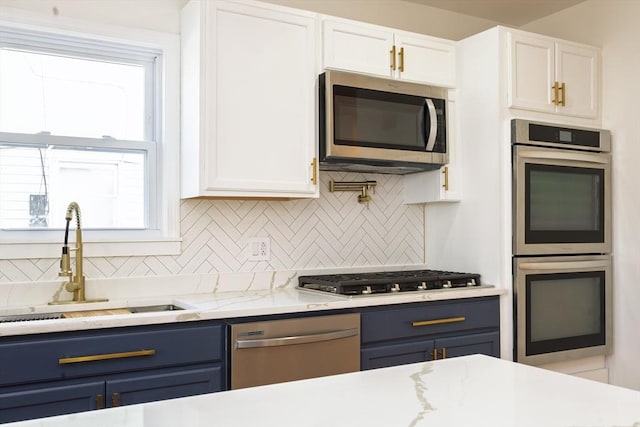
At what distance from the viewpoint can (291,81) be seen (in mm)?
3004

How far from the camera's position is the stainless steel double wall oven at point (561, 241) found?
129 inches

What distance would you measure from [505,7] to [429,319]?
6.89ft

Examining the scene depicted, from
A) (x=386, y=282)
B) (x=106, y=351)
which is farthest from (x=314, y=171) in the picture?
(x=106, y=351)

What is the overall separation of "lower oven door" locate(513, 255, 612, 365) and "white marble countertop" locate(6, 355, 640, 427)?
202cm

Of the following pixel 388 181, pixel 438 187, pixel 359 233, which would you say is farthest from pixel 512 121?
pixel 359 233

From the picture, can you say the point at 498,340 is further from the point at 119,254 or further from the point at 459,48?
the point at 119,254

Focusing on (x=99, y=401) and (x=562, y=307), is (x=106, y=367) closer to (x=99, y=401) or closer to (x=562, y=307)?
(x=99, y=401)

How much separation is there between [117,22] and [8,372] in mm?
1657

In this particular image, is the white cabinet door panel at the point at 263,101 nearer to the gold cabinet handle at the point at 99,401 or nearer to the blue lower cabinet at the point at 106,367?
the blue lower cabinet at the point at 106,367

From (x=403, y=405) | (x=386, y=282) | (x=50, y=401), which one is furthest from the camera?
(x=386, y=282)

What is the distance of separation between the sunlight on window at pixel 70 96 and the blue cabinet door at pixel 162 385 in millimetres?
1251

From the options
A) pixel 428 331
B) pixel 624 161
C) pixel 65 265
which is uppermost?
pixel 624 161

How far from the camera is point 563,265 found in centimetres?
340

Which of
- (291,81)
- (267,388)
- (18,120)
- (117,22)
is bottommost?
(267,388)
